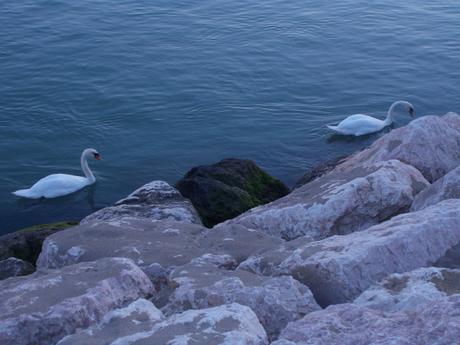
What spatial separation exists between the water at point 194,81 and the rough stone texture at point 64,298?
687 cm

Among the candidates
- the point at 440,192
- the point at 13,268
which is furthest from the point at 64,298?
the point at 440,192

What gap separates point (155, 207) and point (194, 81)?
8814 mm

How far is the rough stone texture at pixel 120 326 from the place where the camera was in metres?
4.69

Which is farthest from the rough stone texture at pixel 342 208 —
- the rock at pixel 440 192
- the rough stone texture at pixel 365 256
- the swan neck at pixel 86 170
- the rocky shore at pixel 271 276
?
the swan neck at pixel 86 170

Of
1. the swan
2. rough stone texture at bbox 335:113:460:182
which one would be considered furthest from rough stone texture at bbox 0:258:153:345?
the swan

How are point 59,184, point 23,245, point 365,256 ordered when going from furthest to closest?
point 59,184 < point 23,245 < point 365,256

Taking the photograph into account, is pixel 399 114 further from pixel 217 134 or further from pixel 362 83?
pixel 217 134

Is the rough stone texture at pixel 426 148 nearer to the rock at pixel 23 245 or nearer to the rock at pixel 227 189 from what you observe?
the rock at pixel 227 189

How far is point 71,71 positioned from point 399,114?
7936 mm

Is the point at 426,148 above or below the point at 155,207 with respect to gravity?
above

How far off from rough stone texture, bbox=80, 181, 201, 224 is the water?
10.6ft

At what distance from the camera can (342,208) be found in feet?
25.5

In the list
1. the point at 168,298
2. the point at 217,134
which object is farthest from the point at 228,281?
the point at 217,134

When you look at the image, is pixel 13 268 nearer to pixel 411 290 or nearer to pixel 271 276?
pixel 271 276
